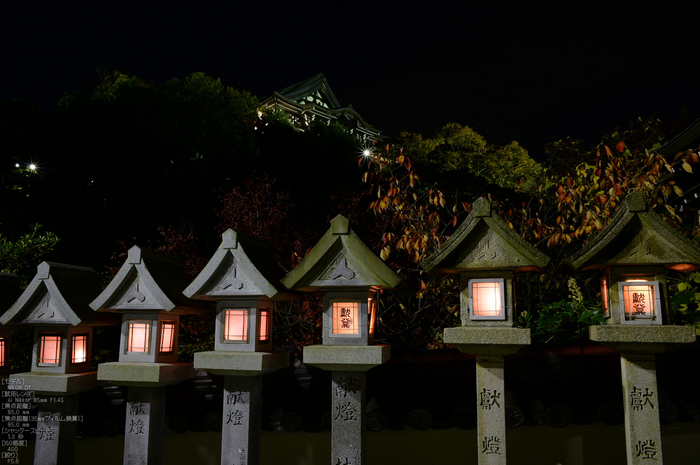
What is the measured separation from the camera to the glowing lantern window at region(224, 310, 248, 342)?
5.25 m

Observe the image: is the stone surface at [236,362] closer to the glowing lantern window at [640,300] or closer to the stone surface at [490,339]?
the stone surface at [490,339]

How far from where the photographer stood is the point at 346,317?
5086mm

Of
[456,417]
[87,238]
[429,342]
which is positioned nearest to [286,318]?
[429,342]

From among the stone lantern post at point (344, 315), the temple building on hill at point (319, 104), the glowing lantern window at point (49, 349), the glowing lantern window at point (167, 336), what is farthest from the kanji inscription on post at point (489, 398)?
the temple building on hill at point (319, 104)

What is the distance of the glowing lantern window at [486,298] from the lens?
4.71m

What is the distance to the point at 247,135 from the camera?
1778 centimetres

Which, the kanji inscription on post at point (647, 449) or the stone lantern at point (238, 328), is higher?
the stone lantern at point (238, 328)

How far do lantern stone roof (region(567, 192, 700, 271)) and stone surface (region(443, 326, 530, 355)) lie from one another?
0.91m

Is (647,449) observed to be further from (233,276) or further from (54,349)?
(54,349)

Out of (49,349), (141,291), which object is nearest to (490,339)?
(141,291)

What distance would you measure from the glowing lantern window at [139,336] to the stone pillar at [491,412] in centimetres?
375

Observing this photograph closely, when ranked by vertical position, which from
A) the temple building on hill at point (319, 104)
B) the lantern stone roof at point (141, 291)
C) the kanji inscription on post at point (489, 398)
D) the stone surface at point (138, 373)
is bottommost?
the kanji inscription on post at point (489, 398)

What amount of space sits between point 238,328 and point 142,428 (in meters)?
1.68

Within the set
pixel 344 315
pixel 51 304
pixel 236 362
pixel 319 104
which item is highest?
pixel 319 104
